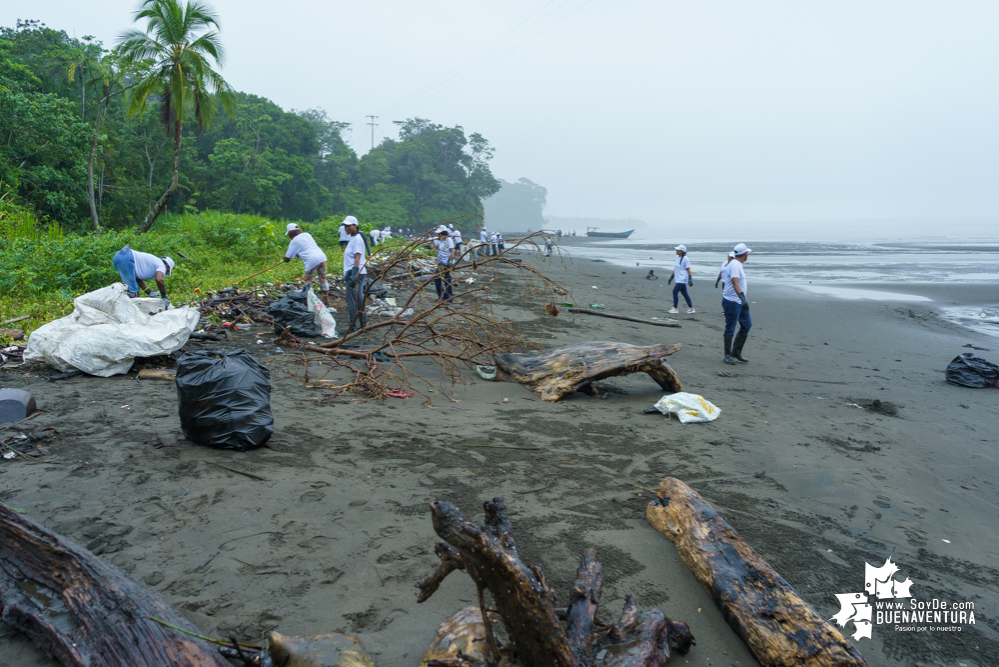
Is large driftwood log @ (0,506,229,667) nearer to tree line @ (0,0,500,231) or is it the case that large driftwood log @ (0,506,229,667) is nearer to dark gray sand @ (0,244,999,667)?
dark gray sand @ (0,244,999,667)

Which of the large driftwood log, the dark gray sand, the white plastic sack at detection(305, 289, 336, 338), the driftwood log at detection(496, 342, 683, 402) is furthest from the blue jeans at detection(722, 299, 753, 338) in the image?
the large driftwood log

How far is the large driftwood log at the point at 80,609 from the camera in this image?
1.86 meters

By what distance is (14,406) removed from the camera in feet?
12.9

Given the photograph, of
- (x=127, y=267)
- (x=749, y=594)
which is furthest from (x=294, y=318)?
(x=749, y=594)

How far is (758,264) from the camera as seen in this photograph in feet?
92.3

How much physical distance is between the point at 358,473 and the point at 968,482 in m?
4.37

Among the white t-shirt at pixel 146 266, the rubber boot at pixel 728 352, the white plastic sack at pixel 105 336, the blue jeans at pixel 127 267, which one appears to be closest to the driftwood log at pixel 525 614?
the white plastic sack at pixel 105 336

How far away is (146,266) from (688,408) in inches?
267

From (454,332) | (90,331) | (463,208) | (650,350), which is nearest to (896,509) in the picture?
(650,350)

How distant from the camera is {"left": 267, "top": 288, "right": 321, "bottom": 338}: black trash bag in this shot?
7.34m

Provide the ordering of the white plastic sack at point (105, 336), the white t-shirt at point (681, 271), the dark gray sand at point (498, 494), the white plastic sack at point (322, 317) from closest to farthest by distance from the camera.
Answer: the dark gray sand at point (498, 494) < the white plastic sack at point (105, 336) < the white plastic sack at point (322, 317) < the white t-shirt at point (681, 271)

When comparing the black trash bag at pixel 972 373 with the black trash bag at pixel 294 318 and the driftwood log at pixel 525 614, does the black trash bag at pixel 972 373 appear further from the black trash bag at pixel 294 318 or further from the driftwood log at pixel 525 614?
the black trash bag at pixel 294 318

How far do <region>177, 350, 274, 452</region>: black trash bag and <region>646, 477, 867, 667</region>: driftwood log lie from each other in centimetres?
269

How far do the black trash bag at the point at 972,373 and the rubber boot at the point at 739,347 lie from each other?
2.32 metres
